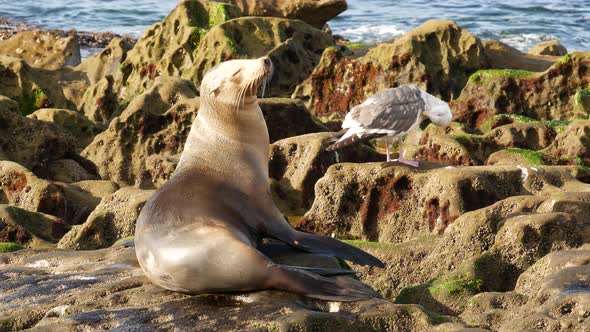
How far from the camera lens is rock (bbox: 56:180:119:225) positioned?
35.4 feet

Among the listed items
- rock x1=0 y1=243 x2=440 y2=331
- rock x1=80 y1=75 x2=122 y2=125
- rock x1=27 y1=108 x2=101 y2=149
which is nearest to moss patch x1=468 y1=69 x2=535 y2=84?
rock x1=27 y1=108 x2=101 y2=149

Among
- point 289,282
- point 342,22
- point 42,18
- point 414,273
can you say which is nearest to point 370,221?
point 414,273

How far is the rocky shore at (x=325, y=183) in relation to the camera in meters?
6.03

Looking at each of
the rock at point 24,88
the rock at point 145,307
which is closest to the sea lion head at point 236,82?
the rock at point 145,307

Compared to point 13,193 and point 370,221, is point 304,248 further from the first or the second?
point 13,193

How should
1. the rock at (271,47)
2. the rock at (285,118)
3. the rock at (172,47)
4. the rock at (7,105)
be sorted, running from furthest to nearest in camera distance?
the rock at (172,47) < the rock at (271,47) < the rock at (7,105) < the rock at (285,118)

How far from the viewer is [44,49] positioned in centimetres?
2466

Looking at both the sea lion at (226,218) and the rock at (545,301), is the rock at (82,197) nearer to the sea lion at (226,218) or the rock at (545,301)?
the sea lion at (226,218)

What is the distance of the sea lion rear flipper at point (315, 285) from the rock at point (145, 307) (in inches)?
2.0

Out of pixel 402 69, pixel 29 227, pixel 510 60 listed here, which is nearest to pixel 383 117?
pixel 29 227

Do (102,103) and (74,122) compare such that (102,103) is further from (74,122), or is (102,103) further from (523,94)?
(523,94)

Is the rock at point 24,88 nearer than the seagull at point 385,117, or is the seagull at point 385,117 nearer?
the seagull at point 385,117

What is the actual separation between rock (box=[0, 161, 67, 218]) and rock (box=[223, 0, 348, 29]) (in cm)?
1373

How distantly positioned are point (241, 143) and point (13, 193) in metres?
4.35
